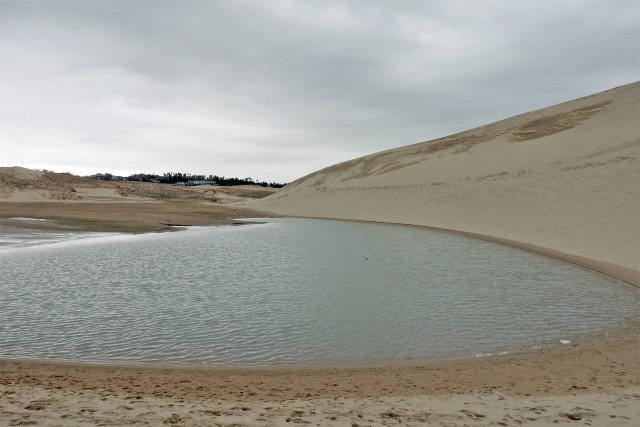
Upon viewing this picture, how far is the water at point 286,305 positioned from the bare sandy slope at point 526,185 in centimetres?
466

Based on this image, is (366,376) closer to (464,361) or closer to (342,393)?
(342,393)

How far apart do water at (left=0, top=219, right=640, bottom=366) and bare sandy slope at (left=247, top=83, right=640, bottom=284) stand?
183 inches

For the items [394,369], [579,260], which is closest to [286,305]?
[394,369]

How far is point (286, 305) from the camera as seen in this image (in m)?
10.5

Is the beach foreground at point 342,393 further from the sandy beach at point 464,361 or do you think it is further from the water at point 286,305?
the water at point 286,305

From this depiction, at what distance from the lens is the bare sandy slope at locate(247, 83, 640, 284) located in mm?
22859

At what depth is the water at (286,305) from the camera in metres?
7.66

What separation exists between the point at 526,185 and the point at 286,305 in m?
30.4

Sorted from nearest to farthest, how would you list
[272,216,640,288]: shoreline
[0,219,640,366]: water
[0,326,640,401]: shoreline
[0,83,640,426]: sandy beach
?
[0,83,640,426]: sandy beach, [0,326,640,401]: shoreline, [0,219,640,366]: water, [272,216,640,288]: shoreline

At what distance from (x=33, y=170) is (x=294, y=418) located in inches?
3241

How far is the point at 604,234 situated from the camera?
69.7 ft

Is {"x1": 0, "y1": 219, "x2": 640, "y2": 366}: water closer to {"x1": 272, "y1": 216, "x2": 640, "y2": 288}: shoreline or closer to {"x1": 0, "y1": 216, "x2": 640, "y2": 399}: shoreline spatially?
{"x1": 0, "y1": 216, "x2": 640, "y2": 399}: shoreline

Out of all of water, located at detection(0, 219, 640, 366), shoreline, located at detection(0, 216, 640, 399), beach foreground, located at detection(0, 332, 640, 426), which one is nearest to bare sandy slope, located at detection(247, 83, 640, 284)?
water, located at detection(0, 219, 640, 366)

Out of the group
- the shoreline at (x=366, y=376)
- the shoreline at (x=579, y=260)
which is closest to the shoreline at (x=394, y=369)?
the shoreline at (x=366, y=376)
